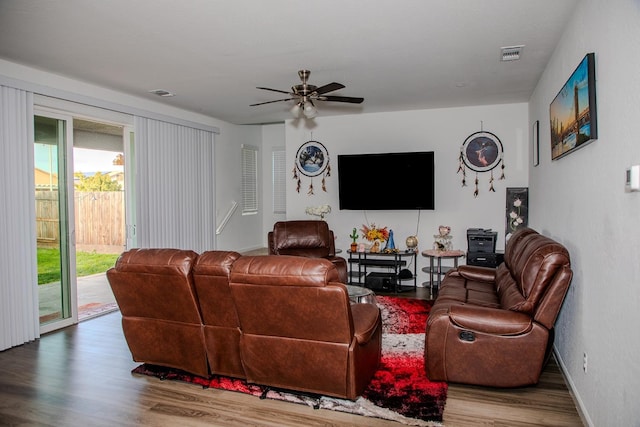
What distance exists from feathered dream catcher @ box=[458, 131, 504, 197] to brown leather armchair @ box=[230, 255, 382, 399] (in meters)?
4.07

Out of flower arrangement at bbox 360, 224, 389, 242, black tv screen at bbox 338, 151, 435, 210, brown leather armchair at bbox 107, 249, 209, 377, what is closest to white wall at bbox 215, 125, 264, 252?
black tv screen at bbox 338, 151, 435, 210

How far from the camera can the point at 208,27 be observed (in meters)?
3.25

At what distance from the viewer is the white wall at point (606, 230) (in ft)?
6.11

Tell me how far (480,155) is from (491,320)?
12.7 feet

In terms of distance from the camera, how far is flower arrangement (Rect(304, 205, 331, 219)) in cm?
660

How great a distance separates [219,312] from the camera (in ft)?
9.20

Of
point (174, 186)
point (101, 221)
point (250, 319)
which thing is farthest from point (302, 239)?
point (101, 221)

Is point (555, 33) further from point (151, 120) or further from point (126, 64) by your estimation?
point (151, 120)

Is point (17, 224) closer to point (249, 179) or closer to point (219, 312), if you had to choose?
point (219, 312)

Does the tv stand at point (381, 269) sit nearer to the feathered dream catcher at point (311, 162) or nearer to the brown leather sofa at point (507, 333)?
the feathered dream catcher at point (311, 162)

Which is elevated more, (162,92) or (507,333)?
(162,92)

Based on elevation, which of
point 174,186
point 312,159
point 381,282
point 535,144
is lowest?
point 381,282

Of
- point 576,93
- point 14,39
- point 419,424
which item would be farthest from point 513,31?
point 14,39

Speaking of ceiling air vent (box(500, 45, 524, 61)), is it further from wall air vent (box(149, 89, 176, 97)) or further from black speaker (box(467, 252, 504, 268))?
wall air vent (box(149, 89, 176, 97))
